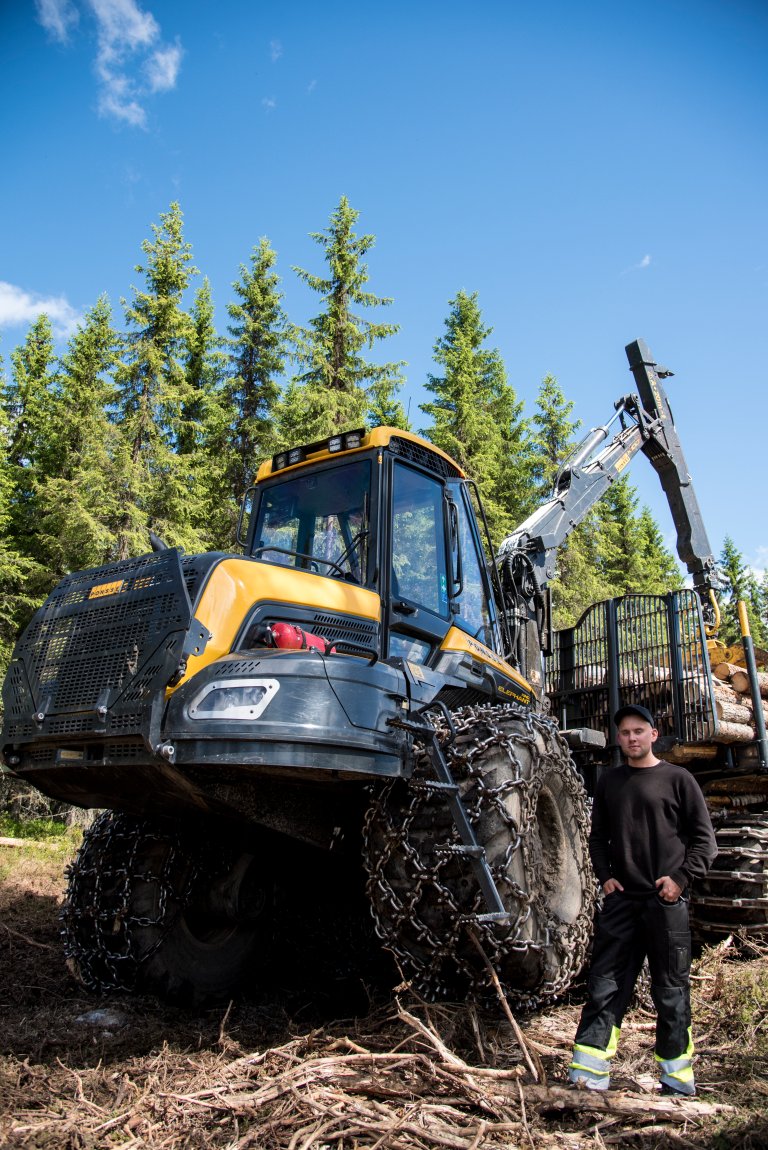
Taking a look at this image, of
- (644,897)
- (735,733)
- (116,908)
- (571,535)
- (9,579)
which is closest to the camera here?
(644,897)

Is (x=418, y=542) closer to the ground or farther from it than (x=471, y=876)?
farther from it

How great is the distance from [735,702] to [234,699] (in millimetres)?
4916

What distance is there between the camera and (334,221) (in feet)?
72.5

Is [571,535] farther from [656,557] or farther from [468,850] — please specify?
[468,850]

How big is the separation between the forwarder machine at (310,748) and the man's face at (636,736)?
1.79 feet

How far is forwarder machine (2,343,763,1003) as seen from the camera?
3.98 m

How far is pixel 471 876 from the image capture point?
Result: 4023 millimetres

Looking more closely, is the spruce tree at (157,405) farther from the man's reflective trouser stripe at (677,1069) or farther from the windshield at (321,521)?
the man's reflective trouser stripe at (677,1069)

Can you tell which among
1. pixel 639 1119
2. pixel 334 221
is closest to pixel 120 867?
pixel 639 1119

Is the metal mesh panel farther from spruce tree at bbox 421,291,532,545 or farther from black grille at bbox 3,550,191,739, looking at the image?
spruce tree at bbox 421,291,532,545

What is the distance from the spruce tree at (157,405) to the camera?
1819 cm

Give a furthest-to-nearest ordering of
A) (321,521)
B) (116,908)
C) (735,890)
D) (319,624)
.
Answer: (735,890), (321,521), (116,908), (319,624)

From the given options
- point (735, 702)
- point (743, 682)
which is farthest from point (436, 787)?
point (743, 682)

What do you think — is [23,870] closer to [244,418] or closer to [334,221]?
[244,418]
